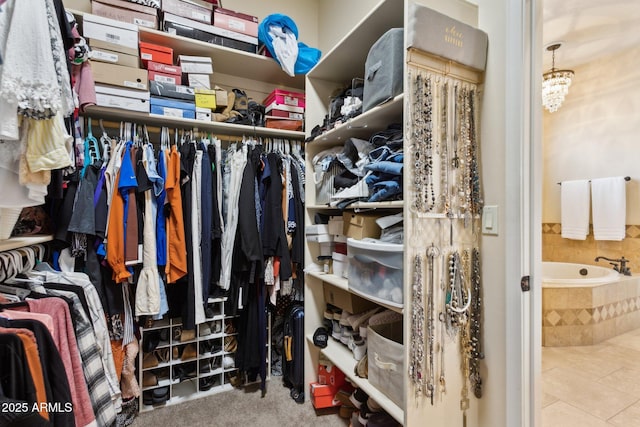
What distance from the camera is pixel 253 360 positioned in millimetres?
1939

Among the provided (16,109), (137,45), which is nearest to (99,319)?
(16,109)

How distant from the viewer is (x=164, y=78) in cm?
181

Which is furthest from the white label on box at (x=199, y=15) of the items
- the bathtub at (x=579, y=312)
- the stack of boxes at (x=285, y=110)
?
the bathtub at (x=579, y=312)

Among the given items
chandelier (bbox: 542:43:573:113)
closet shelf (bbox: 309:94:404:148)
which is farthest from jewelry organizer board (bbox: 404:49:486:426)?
chandelier (bbox: 542:43:573:113)

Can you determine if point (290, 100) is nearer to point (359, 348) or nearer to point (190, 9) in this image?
point (190, 9)

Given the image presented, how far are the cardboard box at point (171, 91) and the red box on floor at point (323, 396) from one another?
6.33 feet

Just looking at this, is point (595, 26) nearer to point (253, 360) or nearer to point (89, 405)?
point (253, 360)

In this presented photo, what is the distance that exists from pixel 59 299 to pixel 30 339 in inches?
12.8

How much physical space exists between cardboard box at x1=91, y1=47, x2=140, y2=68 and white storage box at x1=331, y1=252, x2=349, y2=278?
1.56m

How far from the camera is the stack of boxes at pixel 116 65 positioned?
5.19 ft

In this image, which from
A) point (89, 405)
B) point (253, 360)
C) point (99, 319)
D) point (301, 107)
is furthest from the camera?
point (301, 107)

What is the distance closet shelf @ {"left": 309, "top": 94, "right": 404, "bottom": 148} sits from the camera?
1248mm

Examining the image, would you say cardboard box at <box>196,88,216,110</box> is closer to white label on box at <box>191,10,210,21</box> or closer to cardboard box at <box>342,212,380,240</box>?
white label on box at <box>191,10,210,21</box>

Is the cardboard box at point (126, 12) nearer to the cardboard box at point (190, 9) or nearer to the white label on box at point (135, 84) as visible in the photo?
the cardboard box at point (190, 9)
